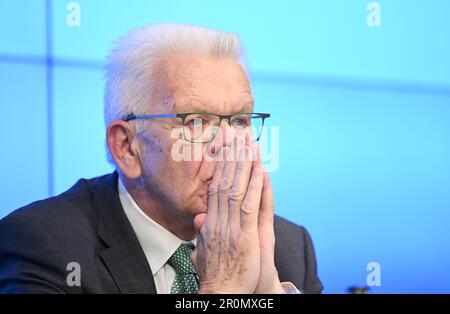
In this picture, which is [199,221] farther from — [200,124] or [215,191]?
[200,124]

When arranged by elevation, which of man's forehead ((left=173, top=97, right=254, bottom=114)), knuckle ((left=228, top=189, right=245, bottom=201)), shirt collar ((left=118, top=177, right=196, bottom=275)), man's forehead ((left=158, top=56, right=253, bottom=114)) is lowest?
shirt collar ((left=118, top=177, right=196, bottom=275))

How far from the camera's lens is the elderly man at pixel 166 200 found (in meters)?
1.37

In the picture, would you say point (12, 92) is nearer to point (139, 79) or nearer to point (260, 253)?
point (139, 79)

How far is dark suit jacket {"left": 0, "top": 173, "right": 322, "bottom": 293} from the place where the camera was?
137cm

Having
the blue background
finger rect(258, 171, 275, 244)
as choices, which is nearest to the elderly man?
finger rect(258, 171, 275, 244)

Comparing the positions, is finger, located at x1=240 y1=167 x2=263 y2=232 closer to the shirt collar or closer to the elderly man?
the elderly man

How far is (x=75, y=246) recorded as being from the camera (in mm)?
1420

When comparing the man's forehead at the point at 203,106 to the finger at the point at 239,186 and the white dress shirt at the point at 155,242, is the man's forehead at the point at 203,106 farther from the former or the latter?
the white dress shirt at the point at 155,242

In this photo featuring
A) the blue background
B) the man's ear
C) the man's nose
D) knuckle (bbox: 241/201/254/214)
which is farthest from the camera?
the blue background

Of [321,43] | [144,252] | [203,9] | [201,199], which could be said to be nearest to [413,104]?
[321,43]

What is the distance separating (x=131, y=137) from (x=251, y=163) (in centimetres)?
35

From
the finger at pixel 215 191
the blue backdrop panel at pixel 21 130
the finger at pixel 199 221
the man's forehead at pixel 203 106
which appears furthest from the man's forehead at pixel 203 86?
the blue backdrop panel at pixel 21 130

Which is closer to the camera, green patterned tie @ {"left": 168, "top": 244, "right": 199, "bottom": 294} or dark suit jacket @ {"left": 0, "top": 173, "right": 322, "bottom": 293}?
dark suit jacket @ {"left": 0, "top": 173, "right": 322, "bottom": 293}

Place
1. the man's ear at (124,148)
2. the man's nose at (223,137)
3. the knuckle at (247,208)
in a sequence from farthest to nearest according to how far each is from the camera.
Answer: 1. the man's ear at (124,148)
2. the man's nose at (223,137)
3. the knuckle at (247,208)
